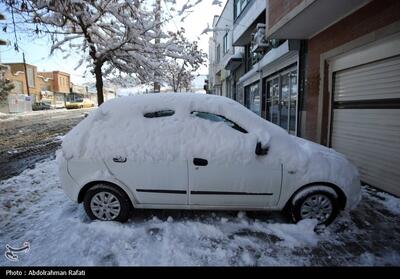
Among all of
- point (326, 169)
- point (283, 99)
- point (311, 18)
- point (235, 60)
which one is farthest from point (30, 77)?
point (326, 169)

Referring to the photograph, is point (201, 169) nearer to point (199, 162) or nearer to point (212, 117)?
point (199, 162)

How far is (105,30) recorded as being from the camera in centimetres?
1045

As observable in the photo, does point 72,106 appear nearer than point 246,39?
No

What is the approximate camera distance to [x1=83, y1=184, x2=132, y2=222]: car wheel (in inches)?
149

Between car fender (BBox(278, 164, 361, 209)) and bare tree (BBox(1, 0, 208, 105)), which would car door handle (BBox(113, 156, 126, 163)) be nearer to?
car fender (BBox(278, 164, 361, 209))

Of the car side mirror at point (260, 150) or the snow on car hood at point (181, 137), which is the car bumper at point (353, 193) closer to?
the snow on car hood at point (181, 137)

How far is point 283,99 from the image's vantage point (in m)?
10.8

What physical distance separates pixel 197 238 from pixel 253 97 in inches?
517

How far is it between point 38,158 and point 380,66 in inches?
358

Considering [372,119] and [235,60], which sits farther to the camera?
[235,60]

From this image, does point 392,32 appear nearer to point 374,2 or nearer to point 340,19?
point 374,2

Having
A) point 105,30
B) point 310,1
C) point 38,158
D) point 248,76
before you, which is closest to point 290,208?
point 310,1
